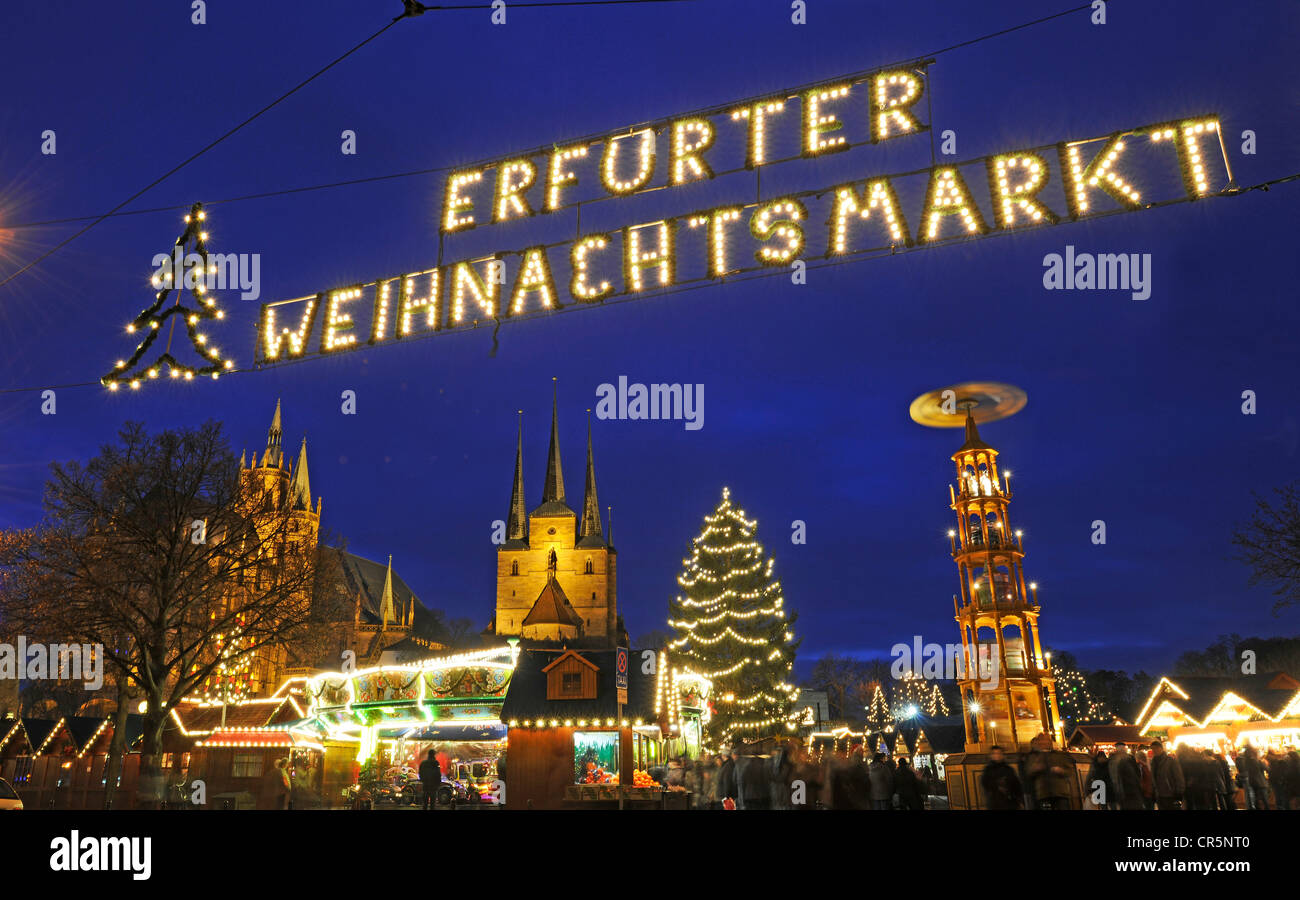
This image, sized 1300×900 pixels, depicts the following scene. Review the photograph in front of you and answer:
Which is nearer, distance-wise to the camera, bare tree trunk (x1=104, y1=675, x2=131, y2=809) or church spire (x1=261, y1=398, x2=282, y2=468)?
bare tree trunk (x1=104, y1=675, x2=131, y2=809)

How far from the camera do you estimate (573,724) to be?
24.2m

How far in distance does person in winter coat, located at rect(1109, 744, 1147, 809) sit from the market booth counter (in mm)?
13061

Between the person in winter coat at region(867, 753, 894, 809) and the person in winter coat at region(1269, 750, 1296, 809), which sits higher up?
the person in winter coat at region(867, 753, 894, 809)

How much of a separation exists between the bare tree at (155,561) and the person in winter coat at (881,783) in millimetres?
18590

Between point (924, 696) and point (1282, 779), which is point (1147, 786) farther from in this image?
point (924, 696)

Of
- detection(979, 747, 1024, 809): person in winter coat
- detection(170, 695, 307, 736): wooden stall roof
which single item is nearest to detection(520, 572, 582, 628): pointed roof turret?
detection(170, 695, 307, 736): wooden stall roof

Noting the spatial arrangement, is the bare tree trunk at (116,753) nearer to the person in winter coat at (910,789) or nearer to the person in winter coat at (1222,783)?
the person in winter coat at (910,789)

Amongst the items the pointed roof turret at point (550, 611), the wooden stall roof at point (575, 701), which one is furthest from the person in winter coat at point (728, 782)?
the pointed roof turret at point (550, 611)

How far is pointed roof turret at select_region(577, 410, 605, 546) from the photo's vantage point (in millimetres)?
85812

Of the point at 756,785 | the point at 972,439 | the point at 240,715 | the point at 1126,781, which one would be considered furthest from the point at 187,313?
the point at 240,715

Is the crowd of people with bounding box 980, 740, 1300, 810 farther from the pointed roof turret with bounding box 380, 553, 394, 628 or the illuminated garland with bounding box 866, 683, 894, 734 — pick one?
the pointed roof turret with bounding box 380, 553, 394, 628
